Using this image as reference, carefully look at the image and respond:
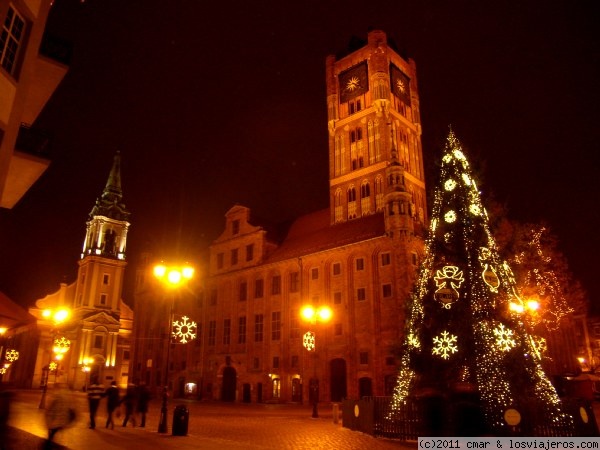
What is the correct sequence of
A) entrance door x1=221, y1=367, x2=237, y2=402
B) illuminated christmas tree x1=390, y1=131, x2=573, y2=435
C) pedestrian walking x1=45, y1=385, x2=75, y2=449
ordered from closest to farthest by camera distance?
pedestrian walking x1=45, y1=385, x2=75, y2=449
illuminated christmas tree x1=390, y1=131, x2=573, y2=435
entrance door x1=221, y1=367, x2=237, y2=402

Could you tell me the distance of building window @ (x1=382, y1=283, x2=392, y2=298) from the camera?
3878 cm

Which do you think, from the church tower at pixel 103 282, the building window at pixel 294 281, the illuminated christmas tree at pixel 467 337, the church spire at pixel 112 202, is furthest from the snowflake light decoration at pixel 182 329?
the church spire at pixel 112 202

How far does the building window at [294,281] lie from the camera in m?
45.2

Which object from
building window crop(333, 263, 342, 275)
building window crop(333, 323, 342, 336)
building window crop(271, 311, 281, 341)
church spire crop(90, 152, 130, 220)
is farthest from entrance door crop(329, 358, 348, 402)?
church spire crop(90, 152, 130, 220)

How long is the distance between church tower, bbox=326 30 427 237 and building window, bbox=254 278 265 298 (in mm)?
11677

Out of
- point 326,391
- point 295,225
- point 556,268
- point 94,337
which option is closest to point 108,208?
point 94,337

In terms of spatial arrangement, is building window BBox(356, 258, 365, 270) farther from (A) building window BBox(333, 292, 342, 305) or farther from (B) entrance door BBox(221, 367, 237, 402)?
(B) entrance door BBox(221, 367, 237, 402)

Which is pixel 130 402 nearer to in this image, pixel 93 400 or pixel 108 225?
pixel 93 400

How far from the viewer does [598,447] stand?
12.2 m

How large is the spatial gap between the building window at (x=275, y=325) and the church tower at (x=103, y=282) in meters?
32.9

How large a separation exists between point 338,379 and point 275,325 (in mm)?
8473

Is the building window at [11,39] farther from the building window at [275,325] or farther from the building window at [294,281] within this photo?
the building window at [275,325]

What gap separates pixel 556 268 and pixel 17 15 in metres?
32.1

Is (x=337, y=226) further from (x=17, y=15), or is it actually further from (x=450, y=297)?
(x=17, y=15)
